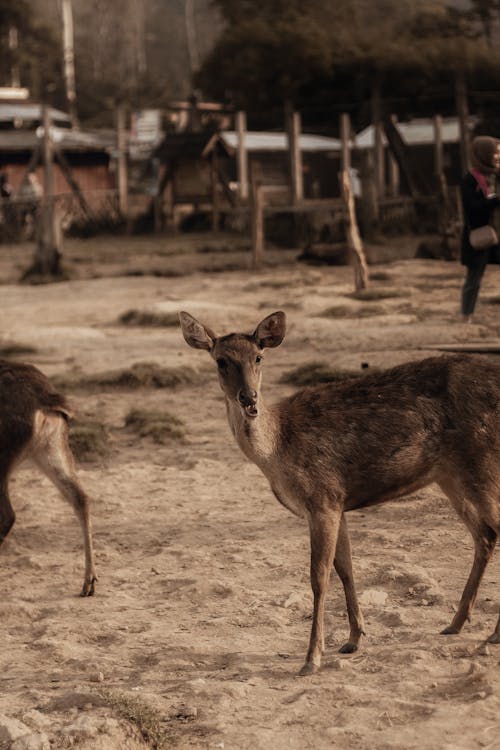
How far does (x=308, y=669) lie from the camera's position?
18.3 feet

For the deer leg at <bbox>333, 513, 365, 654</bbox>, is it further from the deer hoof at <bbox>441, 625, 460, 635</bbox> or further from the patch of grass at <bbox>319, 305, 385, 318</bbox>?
the patch of grass at <bbox>319, 305, 385, 318</bbox>

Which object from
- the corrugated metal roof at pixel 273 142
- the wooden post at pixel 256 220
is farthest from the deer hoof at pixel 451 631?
the corrugated metal roof at pixel 273 142

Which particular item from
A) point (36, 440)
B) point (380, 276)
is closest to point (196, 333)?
point (36, 440)

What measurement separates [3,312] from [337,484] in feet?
45.8

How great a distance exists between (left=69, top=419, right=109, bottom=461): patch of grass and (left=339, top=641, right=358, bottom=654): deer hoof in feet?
14.2

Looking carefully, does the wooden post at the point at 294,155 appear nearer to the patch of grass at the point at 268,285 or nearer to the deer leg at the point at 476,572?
the patch of grass at the point at 268,285

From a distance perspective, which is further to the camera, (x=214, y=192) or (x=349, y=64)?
(x=214, y=192)

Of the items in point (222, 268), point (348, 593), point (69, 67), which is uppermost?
point (348, 593)

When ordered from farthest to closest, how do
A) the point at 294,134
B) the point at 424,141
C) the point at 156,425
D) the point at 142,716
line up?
the point at 424,141 < the point at 294,134 < the point at 156,425 < the point at 142,716

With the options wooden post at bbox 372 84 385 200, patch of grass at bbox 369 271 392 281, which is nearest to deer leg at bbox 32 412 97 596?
patch of grass at bbox 369 271 392 281

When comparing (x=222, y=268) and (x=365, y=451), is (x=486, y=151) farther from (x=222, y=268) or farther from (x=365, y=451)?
(x=222, y=268)

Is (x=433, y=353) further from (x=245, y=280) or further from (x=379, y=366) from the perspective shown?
(x=245, y=280)

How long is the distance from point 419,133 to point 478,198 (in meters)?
29.3

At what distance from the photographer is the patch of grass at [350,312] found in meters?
16.2
